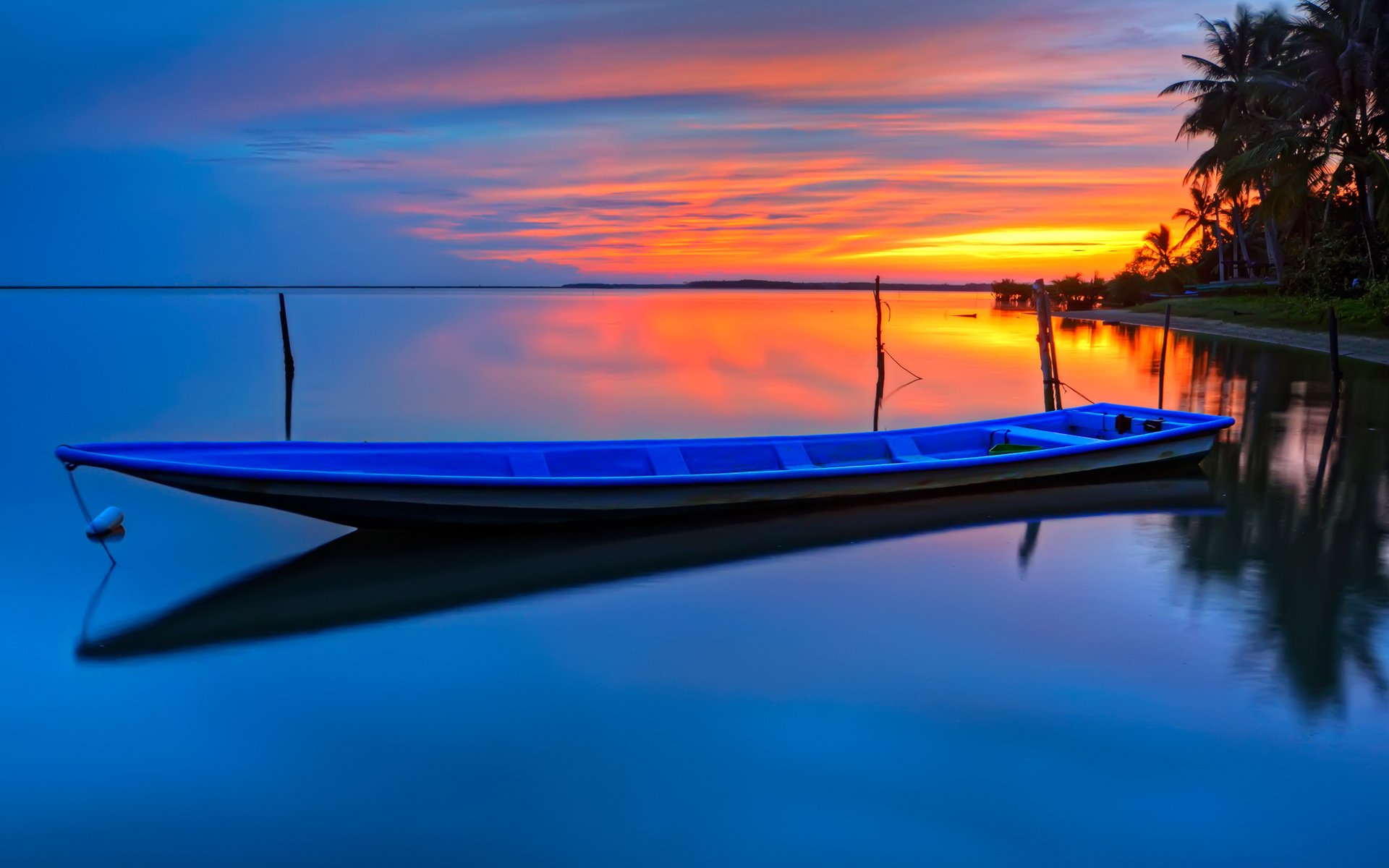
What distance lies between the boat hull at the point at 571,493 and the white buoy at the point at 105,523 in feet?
5.36

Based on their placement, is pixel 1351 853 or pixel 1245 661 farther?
pixel 1245 661

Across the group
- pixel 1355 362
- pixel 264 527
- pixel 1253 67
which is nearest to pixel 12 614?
pixel 264 527

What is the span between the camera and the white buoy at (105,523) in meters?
9.03

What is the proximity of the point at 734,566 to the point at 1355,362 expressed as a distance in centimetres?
2196

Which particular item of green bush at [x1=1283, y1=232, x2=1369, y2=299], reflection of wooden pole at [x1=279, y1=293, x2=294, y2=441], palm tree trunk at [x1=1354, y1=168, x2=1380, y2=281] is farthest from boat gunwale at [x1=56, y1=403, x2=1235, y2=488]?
palm tree trunk at [x1=1354, y1=168, x2=1380, y2=281]

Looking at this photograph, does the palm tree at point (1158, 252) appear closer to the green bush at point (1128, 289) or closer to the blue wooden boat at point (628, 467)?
the green bush at point (1128, 289)

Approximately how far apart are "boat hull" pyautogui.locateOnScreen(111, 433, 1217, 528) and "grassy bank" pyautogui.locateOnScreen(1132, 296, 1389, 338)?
38.5 feet

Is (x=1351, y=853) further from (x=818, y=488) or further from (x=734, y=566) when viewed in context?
(x=818, y=488)

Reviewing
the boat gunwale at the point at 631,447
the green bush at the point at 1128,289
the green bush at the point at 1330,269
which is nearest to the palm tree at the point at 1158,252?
the green bush at the point at 1128,289

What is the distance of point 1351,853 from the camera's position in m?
4.12

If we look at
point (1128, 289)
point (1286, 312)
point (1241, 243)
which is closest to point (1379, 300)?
point (1286, 312)

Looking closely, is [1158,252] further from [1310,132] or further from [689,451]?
[689,451]

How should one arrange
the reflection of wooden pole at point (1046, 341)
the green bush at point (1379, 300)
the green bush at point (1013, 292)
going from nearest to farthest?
the reflection of wooden pole at point (1046, 341), the green bush at point (1379, 300), the green bush at point (1013, 292)

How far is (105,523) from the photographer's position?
9.13 m
